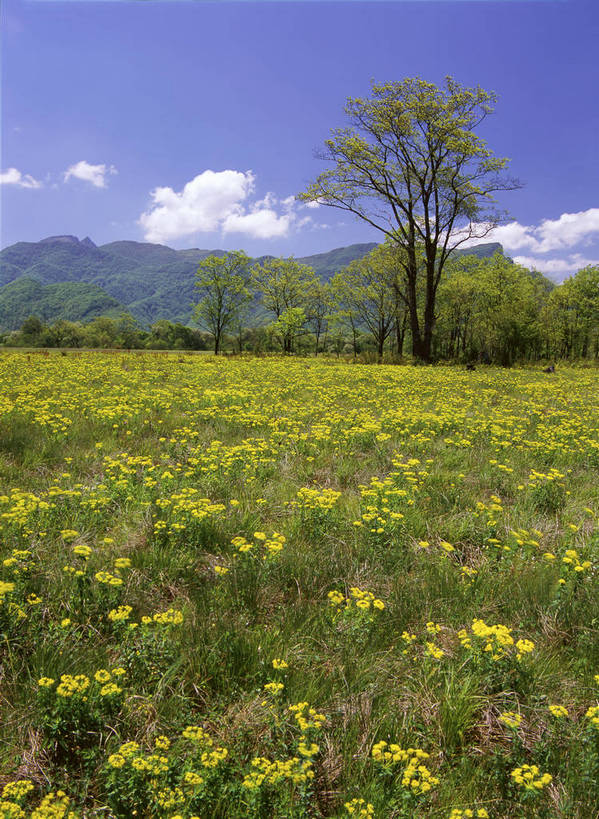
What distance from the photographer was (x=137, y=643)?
254 centimetres

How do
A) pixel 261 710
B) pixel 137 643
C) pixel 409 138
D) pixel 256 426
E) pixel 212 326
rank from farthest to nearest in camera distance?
pixel 212 326 < pixel 409 138 < pixel 256 426 < pixel 137 643 < pixel 261 710

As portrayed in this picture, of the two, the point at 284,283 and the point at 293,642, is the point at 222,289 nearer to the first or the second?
the point at 284,283

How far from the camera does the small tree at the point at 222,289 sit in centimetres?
6128

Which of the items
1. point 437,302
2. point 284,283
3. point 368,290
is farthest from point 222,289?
point 437,302

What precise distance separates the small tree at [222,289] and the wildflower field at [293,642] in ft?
185

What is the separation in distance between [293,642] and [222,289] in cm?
6476

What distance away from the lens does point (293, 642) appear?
274 centimetres

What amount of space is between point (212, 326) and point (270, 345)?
49464 mm

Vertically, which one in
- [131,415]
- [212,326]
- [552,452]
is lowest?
[552,452]

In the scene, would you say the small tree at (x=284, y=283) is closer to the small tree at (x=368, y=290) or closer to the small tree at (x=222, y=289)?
the small tree at (x=222, y=289)

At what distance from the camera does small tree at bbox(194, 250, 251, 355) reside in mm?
61281

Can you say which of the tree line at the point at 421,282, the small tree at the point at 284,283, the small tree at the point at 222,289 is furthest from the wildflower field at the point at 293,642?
the small tree at the point at 284,283

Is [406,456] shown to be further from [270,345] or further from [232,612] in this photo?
[270,345]

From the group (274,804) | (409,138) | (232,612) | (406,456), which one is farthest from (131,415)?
(409,138)
